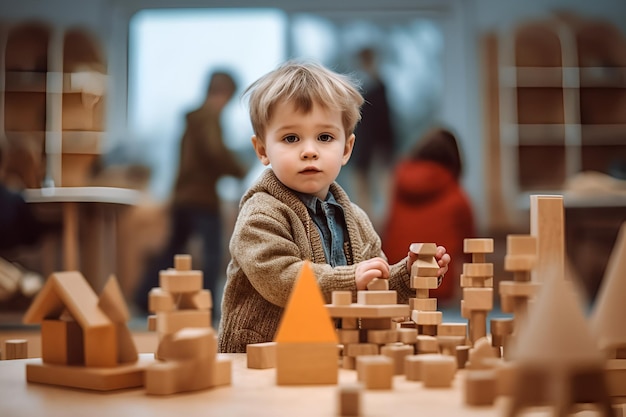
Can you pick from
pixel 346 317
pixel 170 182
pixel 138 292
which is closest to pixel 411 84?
pixel 170 182

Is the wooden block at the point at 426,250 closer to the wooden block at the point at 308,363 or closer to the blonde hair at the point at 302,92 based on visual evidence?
the wooden block at the point at 308,363

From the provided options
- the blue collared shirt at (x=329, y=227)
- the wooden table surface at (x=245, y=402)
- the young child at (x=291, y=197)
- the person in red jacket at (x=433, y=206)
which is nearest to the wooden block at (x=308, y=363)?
the wooden table surface at (x=245, y=402)

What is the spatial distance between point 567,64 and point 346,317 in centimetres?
538

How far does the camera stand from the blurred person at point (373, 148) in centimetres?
542

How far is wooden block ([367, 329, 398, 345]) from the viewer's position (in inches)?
38.8

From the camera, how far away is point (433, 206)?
445cm

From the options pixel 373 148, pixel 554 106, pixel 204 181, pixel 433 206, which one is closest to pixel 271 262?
pixel 433 206

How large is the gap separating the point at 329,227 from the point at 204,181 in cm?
364

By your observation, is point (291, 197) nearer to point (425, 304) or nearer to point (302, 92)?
point (302, 92)

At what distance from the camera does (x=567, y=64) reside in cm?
589

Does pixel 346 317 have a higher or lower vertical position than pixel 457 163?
lower

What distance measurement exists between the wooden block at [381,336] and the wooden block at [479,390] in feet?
0.65

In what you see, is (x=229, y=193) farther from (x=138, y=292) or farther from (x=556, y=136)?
(x=556, y=136)

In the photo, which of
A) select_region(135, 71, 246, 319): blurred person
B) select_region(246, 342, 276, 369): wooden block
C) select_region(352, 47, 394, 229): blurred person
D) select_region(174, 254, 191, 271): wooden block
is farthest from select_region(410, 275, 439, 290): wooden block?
select_region(352, 47, 394, 229): blurred person
